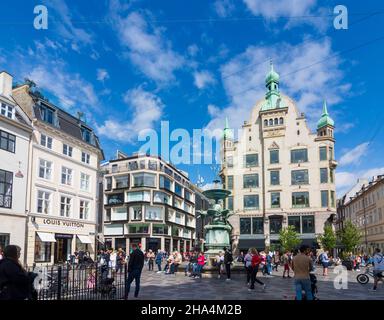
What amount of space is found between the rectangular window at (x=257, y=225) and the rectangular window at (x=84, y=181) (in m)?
23.0

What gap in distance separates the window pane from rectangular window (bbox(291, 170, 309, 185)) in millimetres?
4825

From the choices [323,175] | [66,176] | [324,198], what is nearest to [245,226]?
[324,198]

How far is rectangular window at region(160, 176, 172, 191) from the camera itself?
66.4 metres

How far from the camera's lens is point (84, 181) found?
3944cm

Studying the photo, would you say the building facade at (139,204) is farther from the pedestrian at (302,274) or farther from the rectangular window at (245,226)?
the pedestrian at (302,274)

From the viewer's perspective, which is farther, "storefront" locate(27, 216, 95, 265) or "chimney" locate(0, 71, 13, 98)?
"storefront" locate(27, 216, 95, 265)

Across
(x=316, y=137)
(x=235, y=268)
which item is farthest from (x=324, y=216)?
(x=235, y=268)

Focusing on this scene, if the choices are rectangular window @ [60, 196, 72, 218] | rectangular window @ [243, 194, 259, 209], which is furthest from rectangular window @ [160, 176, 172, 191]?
rectangular window @ [60, 196, 72, 218]

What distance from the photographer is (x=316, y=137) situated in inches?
1987

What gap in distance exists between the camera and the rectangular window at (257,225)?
167 ft

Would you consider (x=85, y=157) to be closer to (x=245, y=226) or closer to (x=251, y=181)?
(x=251, y=181)

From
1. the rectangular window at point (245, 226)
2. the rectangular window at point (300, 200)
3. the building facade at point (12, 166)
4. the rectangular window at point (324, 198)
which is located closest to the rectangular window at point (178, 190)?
the rectangular window at point (245, 226)

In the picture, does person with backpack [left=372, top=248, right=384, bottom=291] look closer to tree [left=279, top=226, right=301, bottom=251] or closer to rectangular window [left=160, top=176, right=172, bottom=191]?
tree [left=279, top=226, right=301, bottom=251]
